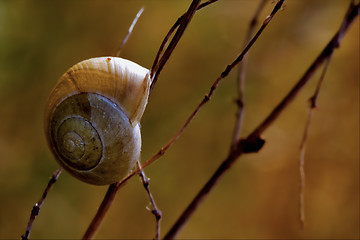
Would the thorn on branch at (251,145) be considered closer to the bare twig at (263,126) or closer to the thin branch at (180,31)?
the bare twig at (263,126)

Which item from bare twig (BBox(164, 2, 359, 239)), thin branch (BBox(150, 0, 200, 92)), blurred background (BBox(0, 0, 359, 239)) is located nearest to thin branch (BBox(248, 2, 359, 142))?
bare twig (BBox(164, 2, 359, 239))

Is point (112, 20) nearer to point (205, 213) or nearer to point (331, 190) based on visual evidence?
point (205, 213)

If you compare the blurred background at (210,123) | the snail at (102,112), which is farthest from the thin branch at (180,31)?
the blurred background at (210,123)

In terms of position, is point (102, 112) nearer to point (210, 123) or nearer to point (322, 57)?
point (322, 57)

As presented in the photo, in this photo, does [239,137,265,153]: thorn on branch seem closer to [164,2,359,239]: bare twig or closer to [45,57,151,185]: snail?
[164,2,359,239]: bare twig

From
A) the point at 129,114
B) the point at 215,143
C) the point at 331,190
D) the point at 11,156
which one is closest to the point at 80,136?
the point at 129,114

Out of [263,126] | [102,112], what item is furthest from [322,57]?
[102,112]
